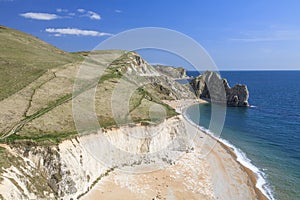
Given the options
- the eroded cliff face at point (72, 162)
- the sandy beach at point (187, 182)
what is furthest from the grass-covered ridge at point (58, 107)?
the sandy beach at point (187, 182)

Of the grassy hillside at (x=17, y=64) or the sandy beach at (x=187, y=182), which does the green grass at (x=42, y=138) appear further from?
the grassy hillside at (x=17, y=64)

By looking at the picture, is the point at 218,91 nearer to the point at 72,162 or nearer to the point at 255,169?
the point at 255,169

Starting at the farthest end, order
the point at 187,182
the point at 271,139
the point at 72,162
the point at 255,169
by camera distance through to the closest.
→ the point at 271,139
the point at 255,169
the point at 187,182
the point at 72,162

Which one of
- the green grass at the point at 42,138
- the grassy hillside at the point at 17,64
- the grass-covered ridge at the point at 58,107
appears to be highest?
the grassy hillside at the point at 17,64

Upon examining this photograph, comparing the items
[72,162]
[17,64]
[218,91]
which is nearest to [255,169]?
[72,162]

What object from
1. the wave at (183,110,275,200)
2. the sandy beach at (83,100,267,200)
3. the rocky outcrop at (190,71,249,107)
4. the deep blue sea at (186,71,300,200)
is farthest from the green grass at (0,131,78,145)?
the rocky outcrop at (190,71,249,107)

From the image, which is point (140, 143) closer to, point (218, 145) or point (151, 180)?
point (151, 180)

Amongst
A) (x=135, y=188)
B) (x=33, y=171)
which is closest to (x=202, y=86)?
(x=135, y=188)
